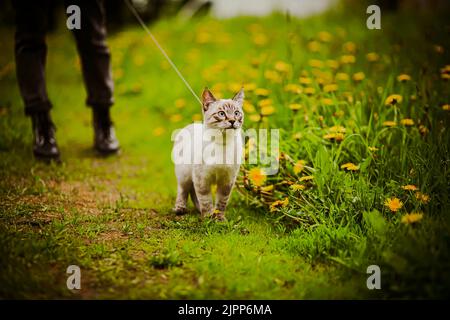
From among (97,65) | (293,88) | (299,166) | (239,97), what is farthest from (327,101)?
(97,65)

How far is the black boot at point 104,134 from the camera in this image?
3670 mm

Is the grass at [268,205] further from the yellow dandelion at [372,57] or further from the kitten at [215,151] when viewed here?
the kitten at [215,151]

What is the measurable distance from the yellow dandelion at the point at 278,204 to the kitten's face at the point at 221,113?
49 centimetres

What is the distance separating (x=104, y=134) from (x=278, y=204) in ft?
6.34

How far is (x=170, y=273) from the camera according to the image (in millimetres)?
1930

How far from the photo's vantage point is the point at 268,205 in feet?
8.84

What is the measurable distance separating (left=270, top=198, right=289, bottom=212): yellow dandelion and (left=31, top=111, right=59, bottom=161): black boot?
1868mm

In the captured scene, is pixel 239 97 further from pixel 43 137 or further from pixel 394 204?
pixel 43 137

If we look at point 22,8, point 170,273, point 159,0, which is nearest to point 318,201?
point 170,273

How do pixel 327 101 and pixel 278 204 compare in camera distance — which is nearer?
pixel 278 204

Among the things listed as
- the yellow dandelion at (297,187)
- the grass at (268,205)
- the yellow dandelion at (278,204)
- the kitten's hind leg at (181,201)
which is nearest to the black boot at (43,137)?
the grass at (268,205)

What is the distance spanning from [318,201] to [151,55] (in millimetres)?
4297

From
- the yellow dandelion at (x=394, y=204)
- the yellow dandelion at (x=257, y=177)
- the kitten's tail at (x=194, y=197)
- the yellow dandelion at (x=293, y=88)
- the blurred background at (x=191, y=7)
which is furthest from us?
the blurred background at (x=191, y=7)
